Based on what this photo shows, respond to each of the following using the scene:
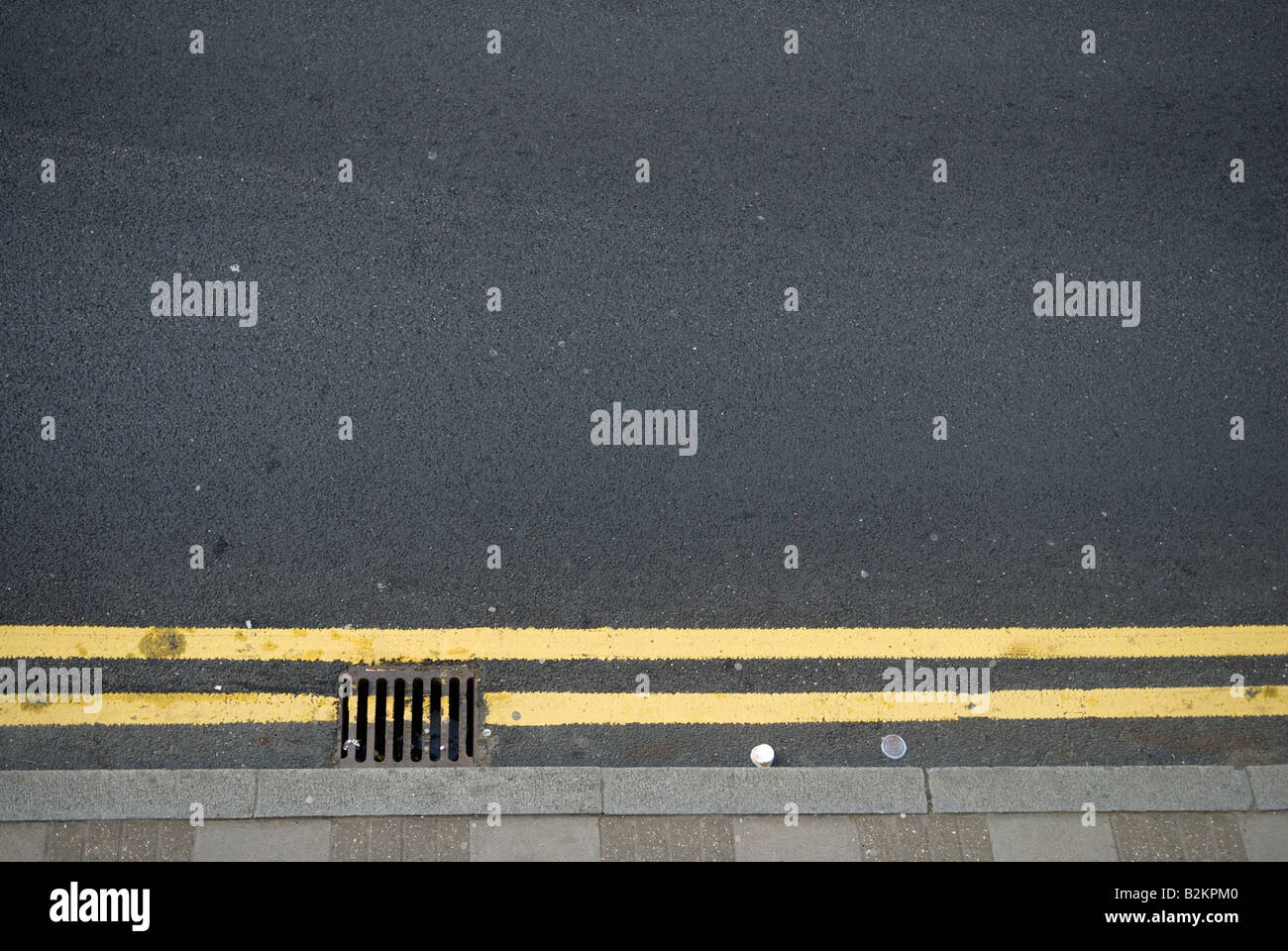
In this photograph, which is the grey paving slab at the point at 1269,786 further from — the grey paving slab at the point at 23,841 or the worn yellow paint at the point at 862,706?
the grey paving slab at the point at 23,841

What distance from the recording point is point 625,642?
214 inches

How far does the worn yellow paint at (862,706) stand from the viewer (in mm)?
5332

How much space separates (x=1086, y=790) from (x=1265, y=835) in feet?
2.73

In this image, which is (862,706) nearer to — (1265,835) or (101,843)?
(1265,835)

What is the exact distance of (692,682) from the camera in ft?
17.7

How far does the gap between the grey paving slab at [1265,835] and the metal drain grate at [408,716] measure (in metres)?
3.58

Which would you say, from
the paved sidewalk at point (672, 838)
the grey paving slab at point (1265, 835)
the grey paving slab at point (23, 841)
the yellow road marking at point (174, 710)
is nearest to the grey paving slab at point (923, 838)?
the paved sidewalk at point (672, 838)

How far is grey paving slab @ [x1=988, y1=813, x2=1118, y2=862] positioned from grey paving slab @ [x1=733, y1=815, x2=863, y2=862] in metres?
0.66

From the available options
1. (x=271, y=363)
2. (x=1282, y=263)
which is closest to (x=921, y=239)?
(x=1282, y=263)

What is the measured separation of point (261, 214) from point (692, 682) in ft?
10.5

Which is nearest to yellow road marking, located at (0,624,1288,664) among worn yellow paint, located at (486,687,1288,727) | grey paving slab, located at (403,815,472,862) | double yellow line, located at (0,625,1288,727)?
double yellow line, located at (0,625,1288,727)

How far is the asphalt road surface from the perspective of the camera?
5.41 m

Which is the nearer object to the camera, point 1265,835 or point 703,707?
point 1265,835

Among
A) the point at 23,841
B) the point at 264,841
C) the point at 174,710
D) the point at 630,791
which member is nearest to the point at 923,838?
the point at 630,791
